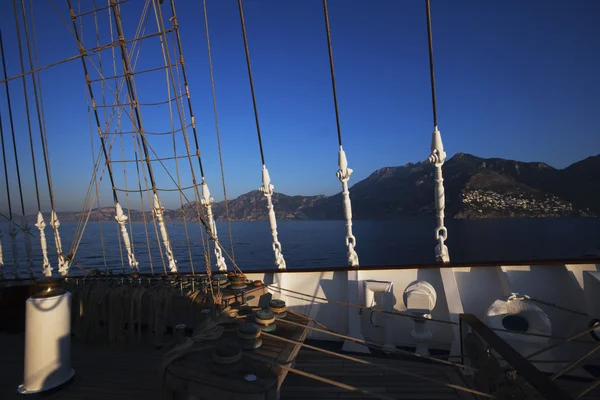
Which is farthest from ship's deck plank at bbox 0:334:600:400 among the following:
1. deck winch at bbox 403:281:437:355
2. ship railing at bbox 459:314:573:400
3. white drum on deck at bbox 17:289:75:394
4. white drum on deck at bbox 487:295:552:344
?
deck winch at bbox 403:281:437:355

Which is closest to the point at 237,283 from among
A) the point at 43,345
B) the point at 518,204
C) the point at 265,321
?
the point at 265,321

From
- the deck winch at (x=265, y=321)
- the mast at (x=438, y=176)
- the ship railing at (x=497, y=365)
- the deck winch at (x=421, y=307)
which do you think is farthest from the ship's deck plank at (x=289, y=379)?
the mast at (x=438, y=176)

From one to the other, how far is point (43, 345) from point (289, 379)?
7.65ft

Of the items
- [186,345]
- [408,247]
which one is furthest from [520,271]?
[408,247]

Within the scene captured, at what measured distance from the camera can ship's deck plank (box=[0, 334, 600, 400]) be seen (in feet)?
9.29

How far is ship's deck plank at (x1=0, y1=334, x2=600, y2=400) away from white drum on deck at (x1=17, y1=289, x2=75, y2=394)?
14 cm

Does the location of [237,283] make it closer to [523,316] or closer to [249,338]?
[249,338]

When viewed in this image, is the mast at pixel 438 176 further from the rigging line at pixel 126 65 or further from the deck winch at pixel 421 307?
the rigging line at pixel 126 65

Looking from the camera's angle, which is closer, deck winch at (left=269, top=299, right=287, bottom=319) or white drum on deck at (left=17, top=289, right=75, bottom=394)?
white drum on deck at (left=17, top=289, right=75, bottom=394)

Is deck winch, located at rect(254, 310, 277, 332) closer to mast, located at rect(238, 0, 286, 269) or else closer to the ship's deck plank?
the ship's deck plank

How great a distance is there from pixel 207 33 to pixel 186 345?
6.76 meters

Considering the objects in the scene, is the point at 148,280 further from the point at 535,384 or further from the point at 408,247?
the point at 408,247

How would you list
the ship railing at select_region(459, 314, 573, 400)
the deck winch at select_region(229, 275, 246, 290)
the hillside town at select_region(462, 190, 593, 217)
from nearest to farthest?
1. the ship railing at select_region(459, 314, 573, 400)
2. the deck winch at select_region(229, 275, 246, 290)
3. the hillside town at select_region(462, 190, 593, 217)

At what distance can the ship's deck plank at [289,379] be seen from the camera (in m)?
2.83
